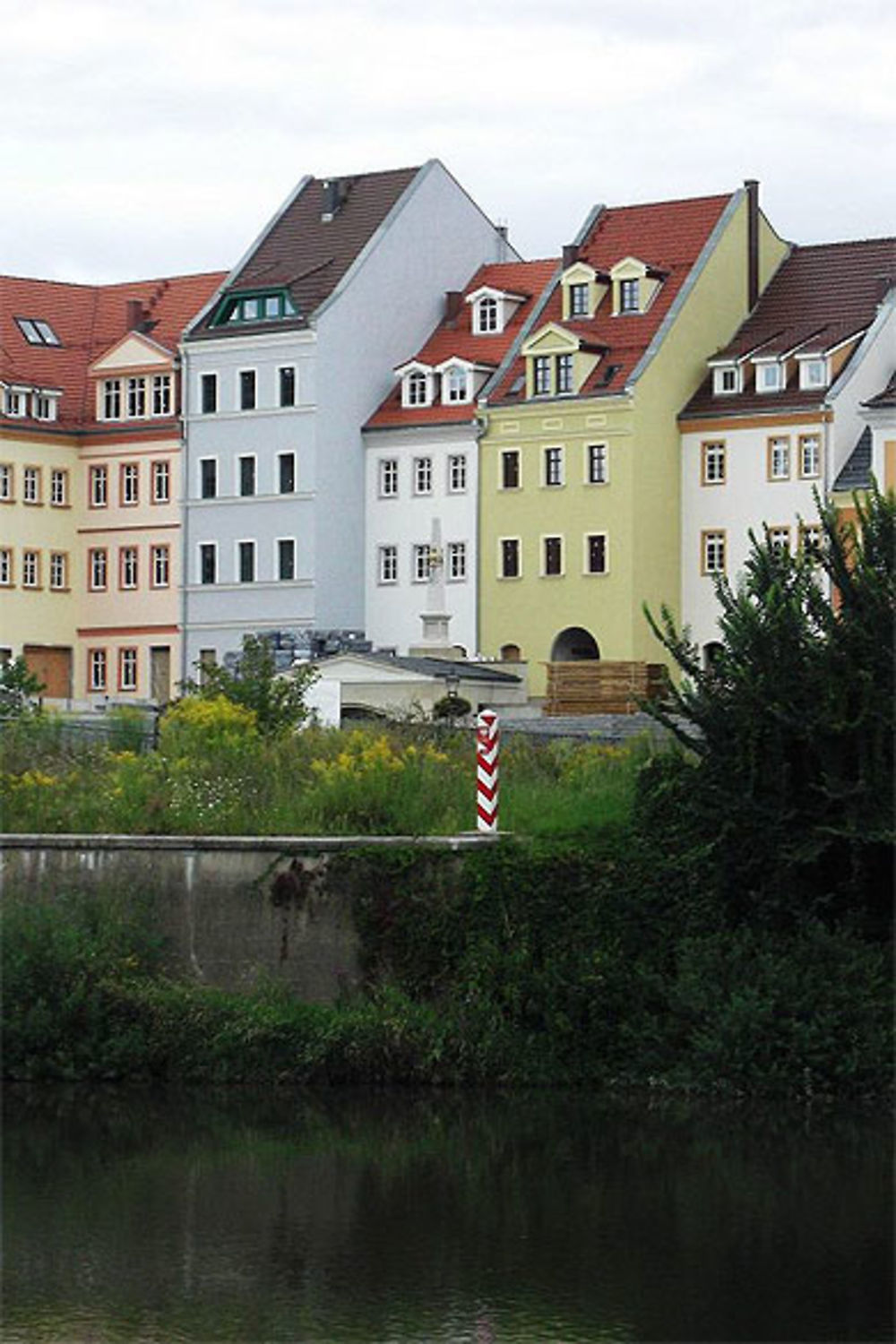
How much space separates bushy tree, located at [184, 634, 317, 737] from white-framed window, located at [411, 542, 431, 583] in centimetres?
3602

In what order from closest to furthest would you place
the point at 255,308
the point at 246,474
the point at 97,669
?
1. the point at 255,308
2. the point at 246,474
3. the point at 97,669

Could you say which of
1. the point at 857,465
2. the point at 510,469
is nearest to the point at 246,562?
the point at 510,469

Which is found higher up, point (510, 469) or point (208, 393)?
point (208, 393)

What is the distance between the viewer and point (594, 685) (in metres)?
72.1

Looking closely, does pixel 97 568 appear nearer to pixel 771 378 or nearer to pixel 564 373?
pixel 564 373

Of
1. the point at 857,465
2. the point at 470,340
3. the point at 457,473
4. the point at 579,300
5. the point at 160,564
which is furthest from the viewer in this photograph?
the point at 160,564

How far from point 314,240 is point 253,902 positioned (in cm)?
5464

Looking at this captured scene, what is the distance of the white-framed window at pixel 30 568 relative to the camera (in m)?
90.2

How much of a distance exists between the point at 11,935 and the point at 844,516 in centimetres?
4445

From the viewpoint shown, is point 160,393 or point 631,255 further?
point 160,393

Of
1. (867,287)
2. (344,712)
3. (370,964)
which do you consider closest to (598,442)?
(867,287)

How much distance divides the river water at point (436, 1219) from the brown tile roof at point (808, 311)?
161 feet

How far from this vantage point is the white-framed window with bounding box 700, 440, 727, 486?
265 feet

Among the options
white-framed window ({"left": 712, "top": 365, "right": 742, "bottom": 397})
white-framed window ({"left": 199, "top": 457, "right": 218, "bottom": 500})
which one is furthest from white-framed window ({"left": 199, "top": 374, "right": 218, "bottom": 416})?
white-framed window ({"left": 712, "top": 365, "right": 742, "bottom": 397})
